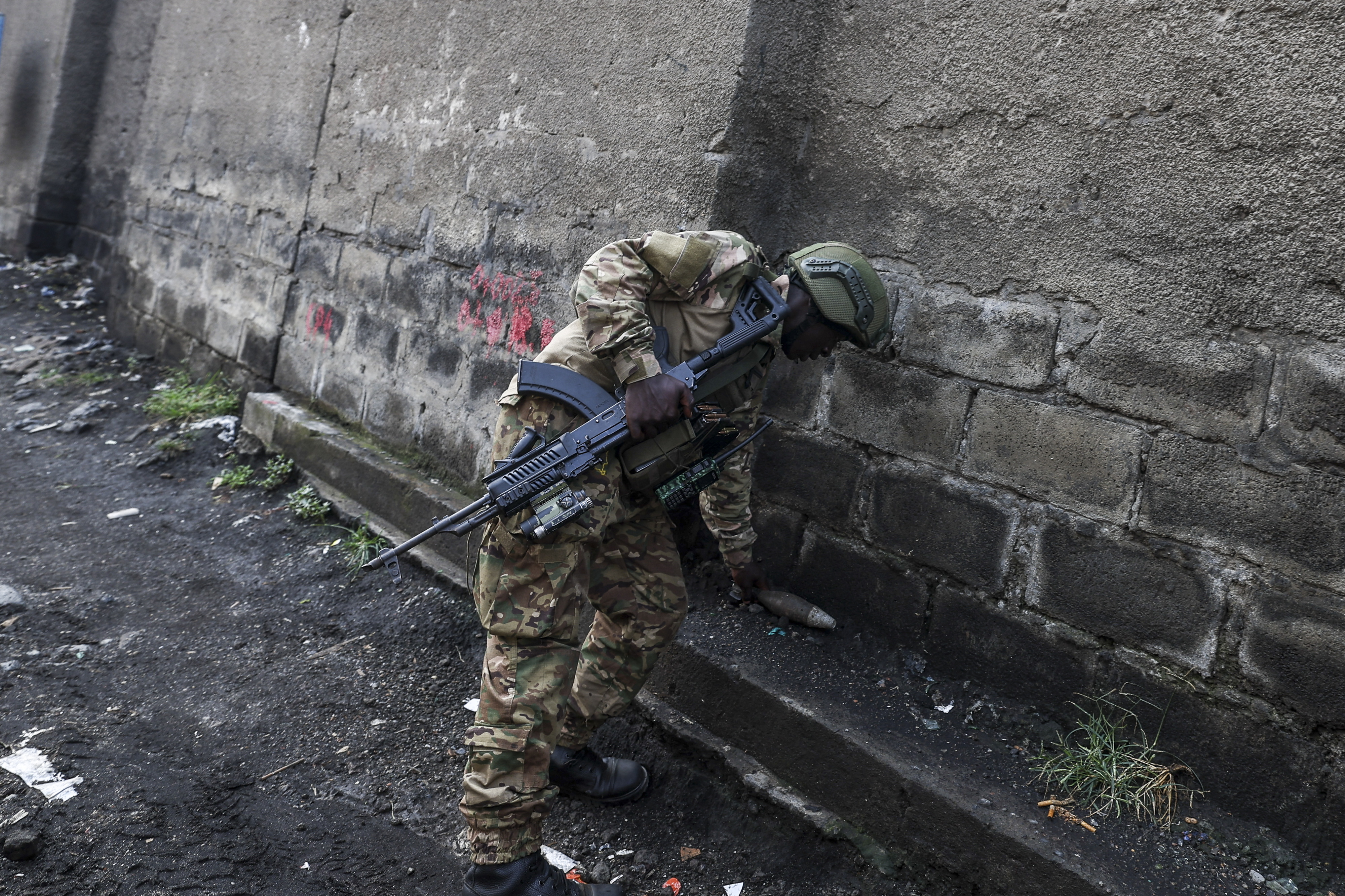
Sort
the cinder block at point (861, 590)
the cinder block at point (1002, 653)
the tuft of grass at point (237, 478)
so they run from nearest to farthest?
the cinder block at point (1002, 653) → the cinder block at point (861, 590) → the tuft of grass at point (237, 478)

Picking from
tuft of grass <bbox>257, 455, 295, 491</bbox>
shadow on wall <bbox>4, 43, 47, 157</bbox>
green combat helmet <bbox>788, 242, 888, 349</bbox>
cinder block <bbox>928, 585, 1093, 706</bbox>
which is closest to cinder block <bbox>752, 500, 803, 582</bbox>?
cinder block <bbox>928, 585, 1093, 706</bbox>

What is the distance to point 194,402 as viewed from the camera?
5648 millimetres

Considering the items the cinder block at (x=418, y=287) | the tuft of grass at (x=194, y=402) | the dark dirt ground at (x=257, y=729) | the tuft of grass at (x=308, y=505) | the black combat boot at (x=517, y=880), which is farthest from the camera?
the tuft of grass at (x=194, y=402)

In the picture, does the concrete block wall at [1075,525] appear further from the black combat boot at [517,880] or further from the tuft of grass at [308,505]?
the tuft of grass at [308,505]

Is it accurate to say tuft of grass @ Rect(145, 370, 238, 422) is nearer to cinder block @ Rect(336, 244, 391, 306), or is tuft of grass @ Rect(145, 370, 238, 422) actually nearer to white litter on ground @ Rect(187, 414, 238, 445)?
white litter on ground @ Rect(187, 414, 238, 445)

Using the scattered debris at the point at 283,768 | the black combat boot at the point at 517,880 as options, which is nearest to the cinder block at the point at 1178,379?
the black combat boot at the point at 517,880

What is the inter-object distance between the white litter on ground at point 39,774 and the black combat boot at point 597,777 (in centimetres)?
129

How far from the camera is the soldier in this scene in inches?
84.5

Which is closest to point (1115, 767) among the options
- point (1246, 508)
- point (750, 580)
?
point (1246, 508)

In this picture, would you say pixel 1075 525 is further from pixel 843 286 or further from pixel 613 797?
pixel 613 797

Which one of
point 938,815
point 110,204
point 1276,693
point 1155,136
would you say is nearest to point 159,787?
point 938,815

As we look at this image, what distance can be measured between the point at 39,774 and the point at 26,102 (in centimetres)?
857

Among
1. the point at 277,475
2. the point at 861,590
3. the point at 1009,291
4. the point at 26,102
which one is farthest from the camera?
the point at 26,102

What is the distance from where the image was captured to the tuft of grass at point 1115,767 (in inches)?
91.1
